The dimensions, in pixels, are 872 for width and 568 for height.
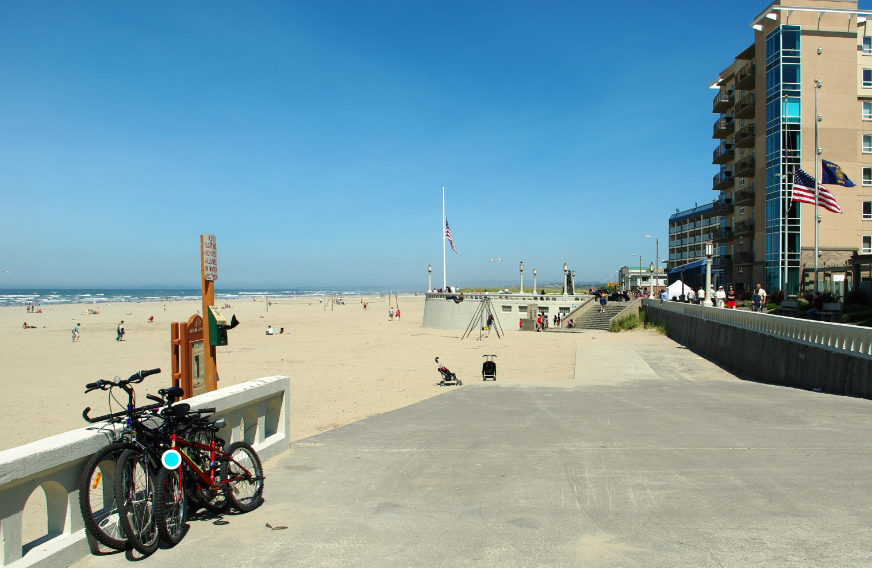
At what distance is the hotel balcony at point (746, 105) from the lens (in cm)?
3897

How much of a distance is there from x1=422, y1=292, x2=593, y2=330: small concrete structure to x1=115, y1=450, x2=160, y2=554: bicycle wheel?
3590 centimetres

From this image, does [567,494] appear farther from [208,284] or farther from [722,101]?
[722,101]

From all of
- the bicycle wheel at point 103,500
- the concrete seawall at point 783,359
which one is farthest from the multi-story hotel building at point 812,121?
the bicycle wheel at point 103,500

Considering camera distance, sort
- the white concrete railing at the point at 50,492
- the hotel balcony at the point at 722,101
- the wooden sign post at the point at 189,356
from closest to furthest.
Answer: the white concrete railing at the point at 50,492
the wooden sign post at the point at 189,356
the hotel balcony at the point at 722,101

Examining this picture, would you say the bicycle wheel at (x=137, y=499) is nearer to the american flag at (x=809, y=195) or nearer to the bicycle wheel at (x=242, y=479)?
the bicycle wheel at (x=242, y=479)

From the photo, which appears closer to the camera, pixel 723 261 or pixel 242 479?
pixel 242 479

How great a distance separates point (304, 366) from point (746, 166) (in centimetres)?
3372

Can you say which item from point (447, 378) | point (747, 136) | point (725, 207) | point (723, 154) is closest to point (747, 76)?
point (747, 136)

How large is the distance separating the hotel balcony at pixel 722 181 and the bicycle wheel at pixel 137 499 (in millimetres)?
48354

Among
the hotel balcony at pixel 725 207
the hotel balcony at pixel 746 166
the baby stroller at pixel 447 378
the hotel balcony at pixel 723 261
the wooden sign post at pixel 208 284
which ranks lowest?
the baby stroller at pixel 447 378

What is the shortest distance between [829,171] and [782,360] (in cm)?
1569

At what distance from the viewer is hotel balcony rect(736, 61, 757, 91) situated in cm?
3853

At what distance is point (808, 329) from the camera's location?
42.4 ft

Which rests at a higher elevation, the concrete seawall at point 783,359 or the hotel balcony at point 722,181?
the hotel balcony at point 722,181
